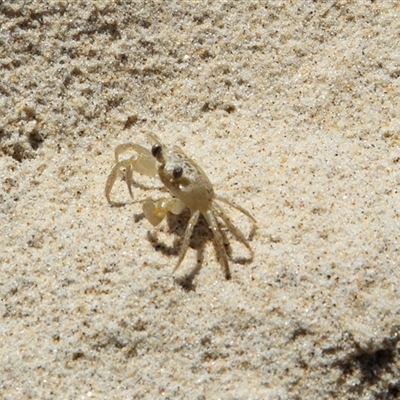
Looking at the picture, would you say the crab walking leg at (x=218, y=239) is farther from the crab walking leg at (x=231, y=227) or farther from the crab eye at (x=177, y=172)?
the crab eye at (x=177, y=172)

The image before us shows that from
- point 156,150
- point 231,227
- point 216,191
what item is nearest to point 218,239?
point 231,227

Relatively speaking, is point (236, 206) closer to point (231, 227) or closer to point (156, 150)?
point (231, 227)

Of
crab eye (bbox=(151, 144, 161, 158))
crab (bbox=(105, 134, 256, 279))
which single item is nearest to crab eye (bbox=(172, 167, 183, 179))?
crab (bbox=(105, 134, 256, 279))

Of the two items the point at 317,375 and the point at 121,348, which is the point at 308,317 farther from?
the point at 121,348

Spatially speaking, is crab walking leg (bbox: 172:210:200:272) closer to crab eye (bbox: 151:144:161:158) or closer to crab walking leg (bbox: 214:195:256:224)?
crab walking leg (bbox: 214:195:256:224)

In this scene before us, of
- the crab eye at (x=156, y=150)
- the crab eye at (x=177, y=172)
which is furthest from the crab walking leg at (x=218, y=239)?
the crab eye at (x=156, y=150)

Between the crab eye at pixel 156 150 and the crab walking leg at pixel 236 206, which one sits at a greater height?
the crab eye at pixel 156 150
